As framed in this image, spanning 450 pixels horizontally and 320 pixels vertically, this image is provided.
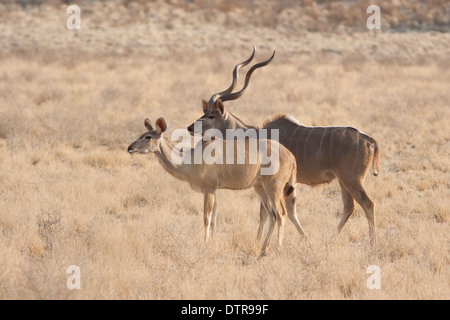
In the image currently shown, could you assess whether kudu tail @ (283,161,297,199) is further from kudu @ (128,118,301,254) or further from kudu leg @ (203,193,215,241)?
kudu leg @ (203,193,215,241)

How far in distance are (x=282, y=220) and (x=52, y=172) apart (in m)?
4.24

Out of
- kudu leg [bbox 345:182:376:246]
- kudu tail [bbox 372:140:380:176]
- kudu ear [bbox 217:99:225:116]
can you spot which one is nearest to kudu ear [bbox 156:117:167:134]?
kudu ear [bbox 217:99:225:116]

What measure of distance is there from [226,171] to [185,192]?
2200 millimetres

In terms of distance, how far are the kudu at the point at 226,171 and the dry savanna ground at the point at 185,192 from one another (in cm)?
39

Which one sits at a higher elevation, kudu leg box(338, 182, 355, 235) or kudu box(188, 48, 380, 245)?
kudu box(188, 48, 380, 245)

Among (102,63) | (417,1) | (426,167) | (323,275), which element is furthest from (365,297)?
(417,1)

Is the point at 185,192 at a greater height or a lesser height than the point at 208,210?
lesser

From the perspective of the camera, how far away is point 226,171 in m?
6.52

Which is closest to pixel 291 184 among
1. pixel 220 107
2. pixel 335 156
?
pixel 335 156

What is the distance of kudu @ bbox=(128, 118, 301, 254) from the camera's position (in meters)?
6.48

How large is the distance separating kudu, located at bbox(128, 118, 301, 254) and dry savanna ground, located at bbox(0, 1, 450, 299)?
0.39 m

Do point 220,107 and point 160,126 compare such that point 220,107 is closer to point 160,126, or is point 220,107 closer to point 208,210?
point 160,126

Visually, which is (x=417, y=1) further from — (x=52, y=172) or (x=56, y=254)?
(x=56, y=254)

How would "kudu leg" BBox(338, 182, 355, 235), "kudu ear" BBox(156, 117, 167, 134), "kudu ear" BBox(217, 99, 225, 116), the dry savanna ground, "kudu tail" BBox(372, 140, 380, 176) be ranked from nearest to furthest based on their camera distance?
the dry savanna ground < "kudu ear" BBox(156, 117, 167, 134) < "kudu tail" BBox(372, 140, 380, 176) < "kudu leg" BBox(338, 182, 355, 235) < "kudu ear" BBox(217, 99, 225, 116)
